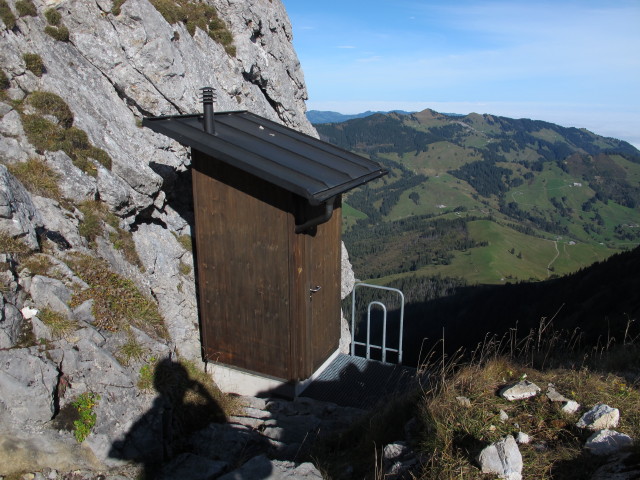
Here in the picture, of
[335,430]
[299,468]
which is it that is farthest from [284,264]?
[299,468]

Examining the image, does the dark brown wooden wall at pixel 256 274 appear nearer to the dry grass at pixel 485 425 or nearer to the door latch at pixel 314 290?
the door latch at pixel 314 290

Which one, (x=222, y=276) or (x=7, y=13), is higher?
(x=7, y=13)

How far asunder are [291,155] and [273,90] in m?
8.94

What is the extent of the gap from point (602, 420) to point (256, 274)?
4.93 metres

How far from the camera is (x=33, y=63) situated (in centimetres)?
905

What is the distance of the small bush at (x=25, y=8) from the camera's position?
960 cm

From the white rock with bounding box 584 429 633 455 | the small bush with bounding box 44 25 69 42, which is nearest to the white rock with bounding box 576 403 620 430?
the white rock with bounding box 584 429 633 455

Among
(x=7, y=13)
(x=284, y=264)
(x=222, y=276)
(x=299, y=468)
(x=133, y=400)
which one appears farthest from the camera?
(x=7, y=13)

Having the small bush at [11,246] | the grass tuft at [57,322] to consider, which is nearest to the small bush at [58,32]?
the small bush at [11,246]

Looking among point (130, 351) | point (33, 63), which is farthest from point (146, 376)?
point (33, 63)

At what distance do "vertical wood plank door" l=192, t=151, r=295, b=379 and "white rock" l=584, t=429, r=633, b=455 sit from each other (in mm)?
4393

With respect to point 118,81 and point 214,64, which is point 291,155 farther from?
point 214,64

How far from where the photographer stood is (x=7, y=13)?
9.13 m

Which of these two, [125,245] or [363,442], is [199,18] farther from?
[363,442]
